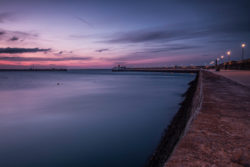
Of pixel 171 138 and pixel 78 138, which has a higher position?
pixel 171 138

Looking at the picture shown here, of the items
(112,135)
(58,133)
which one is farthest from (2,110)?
(112,135)

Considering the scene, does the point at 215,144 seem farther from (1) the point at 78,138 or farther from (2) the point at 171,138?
(1) the point at 78,138

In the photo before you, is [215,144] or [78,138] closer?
[215,144]

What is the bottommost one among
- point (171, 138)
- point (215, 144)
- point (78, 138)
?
point (78, 138)

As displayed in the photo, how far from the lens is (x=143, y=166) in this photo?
477cm

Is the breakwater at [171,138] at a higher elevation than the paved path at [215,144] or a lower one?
lower

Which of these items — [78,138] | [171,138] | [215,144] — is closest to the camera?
[215,144]

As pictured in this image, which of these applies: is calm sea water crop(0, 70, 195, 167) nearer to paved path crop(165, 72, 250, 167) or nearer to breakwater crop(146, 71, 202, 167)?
breakwater crop(146, 71, 202, 167)

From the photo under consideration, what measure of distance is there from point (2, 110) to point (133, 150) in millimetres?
10456

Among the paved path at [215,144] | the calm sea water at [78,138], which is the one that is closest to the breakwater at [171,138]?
the paved path at [215,144]

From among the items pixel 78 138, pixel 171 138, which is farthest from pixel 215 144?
pixel 78 138

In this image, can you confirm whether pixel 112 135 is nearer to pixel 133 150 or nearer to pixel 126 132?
pixel 126 132

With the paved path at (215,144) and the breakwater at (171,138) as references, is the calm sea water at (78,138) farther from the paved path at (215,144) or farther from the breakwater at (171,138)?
the paved path at (215,144)

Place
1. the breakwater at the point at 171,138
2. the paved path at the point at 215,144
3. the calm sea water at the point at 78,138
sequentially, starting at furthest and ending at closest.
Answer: the calm sea water at the point at 78,138 < the breakwater at the point at 171,138 < the paved path at the point at 215,144
